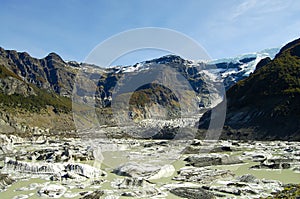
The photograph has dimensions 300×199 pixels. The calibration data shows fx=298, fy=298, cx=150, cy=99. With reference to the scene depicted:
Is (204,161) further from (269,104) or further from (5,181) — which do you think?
(269,104)

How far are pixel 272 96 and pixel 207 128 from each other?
19.6 metres

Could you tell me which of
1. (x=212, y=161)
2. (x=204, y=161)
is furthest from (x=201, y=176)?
(x=204, y=161)

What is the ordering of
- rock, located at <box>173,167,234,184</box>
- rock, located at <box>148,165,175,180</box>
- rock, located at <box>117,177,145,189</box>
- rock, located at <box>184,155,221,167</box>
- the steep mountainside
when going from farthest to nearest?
the steep mountainside, rock, located at <box>184,155,221,167</box>, rock, located at <box>148,165,175,180</box>, rock, located at <box>173,167,234,184</box>, rock, located at <box>117,177,145,189</box>

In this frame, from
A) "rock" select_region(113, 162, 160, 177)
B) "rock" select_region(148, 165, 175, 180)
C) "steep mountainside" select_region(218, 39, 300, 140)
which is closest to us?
"rock" select_region(148, 165, 175, 180)

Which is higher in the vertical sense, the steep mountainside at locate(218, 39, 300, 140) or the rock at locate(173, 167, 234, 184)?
the steep mountainside at locate(218, 39, 300, 140)

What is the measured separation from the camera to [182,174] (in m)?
25.0

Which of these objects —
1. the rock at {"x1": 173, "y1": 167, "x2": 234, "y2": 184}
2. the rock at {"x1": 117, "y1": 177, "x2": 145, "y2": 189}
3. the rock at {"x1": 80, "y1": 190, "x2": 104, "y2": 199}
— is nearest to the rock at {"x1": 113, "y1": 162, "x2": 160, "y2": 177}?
the rock at {"x1": 173, "y1": 167, "x2": 234, "y2": 184}

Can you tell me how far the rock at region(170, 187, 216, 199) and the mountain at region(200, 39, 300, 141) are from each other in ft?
144

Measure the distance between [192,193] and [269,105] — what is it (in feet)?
202

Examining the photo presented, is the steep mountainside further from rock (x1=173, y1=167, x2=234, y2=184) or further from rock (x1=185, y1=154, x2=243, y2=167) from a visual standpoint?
rock (x1=173, y1=167, x2=234, y2=184)

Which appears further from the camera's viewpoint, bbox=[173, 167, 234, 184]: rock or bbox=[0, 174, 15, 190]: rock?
bbox=[173, 167, 234, 184]: rock

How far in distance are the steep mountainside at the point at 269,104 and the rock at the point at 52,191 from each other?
4951cm

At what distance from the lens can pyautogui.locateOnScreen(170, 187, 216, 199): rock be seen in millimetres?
17859

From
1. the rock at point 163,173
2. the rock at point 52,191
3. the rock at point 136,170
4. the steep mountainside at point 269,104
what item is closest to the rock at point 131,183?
the rock at point 163,173
